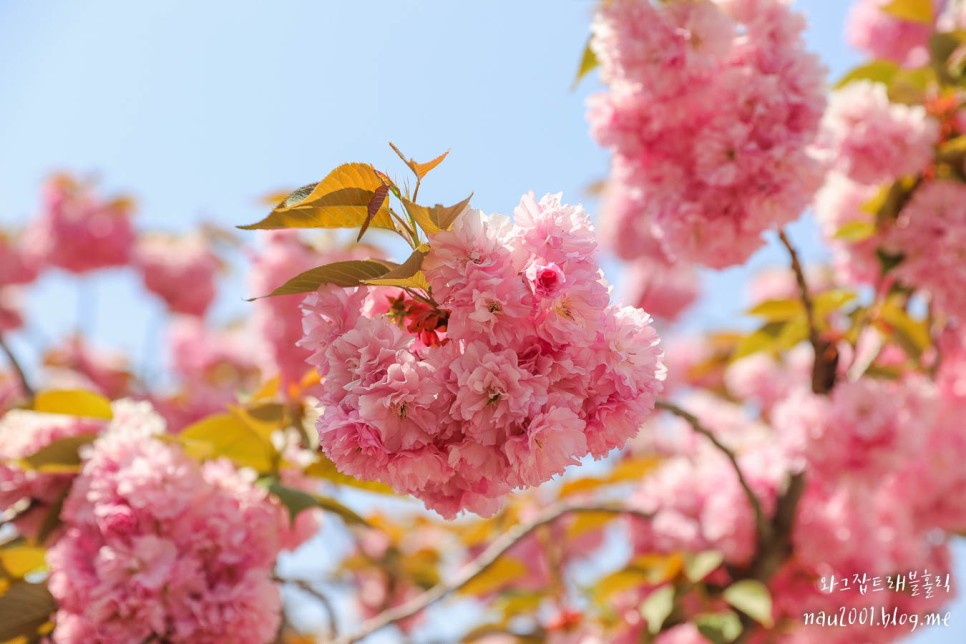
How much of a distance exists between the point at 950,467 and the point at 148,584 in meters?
2.21

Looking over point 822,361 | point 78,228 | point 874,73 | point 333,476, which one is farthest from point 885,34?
point 78,228

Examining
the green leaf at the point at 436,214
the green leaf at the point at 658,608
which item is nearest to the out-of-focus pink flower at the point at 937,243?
the green leaf at the point at 658,608

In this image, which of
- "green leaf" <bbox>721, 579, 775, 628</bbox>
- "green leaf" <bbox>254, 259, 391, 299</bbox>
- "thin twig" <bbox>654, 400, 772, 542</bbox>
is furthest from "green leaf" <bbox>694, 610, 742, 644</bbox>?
"green leaf" <bbox>254, 259, 391, 299</bbox>

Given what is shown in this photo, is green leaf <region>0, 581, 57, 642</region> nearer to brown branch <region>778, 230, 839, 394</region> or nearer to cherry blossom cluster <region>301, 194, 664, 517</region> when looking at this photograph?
cherry blossom cluster <region>301, 194, 664, 517</region>

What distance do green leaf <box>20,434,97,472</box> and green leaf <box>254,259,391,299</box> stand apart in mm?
800

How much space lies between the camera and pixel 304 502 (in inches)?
53.3

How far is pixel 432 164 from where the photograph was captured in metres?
0.86

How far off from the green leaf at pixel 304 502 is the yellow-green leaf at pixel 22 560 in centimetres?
50

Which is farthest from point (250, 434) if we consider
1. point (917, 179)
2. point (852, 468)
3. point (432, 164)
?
point (917, 179)

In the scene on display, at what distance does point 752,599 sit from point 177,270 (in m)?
3.49

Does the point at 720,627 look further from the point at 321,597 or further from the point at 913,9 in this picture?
the point at 913,9

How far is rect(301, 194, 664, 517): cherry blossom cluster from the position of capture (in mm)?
814

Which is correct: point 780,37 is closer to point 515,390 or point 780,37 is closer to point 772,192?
point 772,192

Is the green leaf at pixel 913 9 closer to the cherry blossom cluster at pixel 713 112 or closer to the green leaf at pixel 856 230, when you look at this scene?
the green leaf at pixel 856 230
